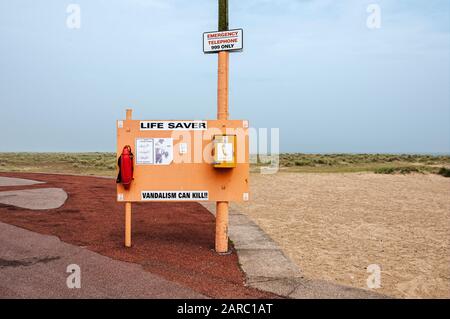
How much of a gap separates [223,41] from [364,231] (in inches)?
225

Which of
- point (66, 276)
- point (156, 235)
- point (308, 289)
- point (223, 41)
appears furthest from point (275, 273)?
point (223, 41)

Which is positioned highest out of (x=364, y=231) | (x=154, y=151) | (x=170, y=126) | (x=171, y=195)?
(x=170, y=126)

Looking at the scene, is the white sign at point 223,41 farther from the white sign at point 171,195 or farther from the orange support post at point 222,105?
the white sign at point 171,195

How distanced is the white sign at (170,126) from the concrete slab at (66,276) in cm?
240

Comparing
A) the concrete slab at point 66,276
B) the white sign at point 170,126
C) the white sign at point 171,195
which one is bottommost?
the concrete slab at point 66,276

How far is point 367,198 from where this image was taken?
59.3 feet

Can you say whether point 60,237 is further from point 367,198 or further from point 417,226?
point 367,198

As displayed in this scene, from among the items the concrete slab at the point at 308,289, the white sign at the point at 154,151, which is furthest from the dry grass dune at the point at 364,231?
the white sign at the point at 154,151

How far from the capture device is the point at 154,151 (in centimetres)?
845

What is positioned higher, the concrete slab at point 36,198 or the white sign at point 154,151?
the white sign at point 154,151

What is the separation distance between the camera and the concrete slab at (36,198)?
13.4 metres

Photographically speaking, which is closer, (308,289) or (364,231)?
(308,289)

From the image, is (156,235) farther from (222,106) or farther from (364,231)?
(364,231)

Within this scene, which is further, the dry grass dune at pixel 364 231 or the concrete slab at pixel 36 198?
the concrete slab at pixel 36 198
